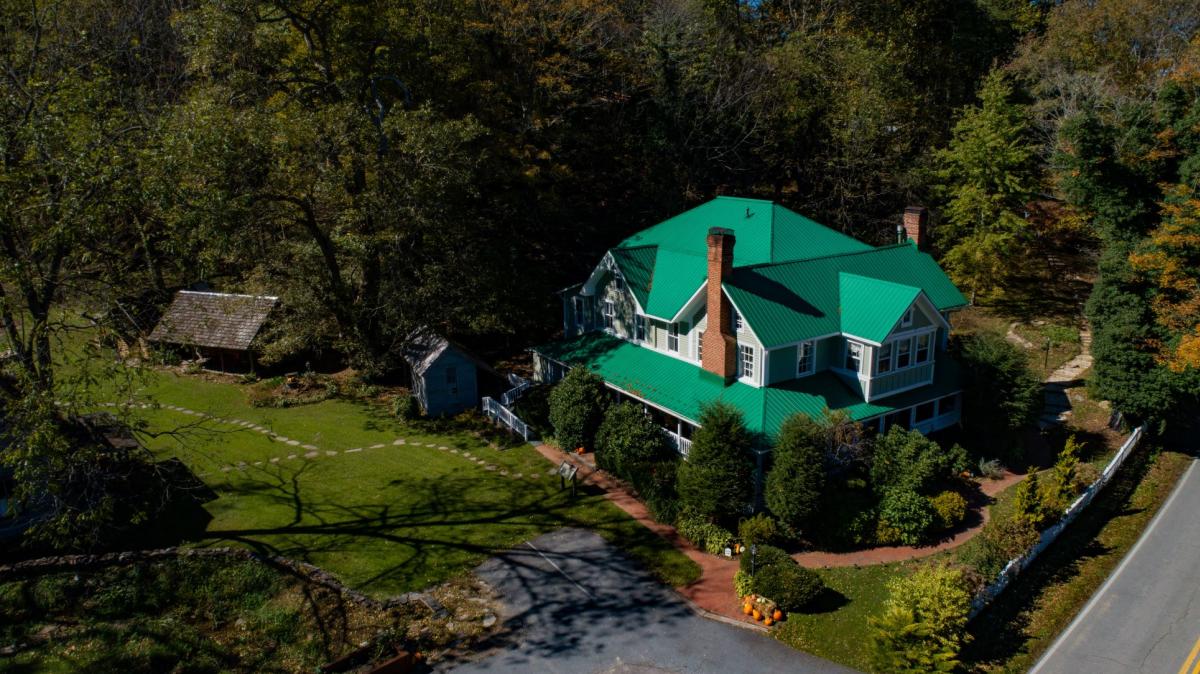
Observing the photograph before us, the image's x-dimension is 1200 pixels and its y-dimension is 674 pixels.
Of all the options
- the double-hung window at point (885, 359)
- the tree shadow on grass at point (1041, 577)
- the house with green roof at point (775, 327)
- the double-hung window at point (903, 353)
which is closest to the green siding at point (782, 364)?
the house with green roof at point (775, 327)

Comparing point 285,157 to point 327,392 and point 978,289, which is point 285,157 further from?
point 978,289

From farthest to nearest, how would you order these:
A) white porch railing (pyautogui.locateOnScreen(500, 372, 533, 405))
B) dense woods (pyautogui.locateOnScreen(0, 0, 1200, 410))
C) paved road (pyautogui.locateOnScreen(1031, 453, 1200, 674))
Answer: white porch railing (pyautogui.locateOnScreen(500, 372, 533, 405)) → dense woods (pyautogui.locateOnScreen(0, 0, 1200, 410)) → paved road (pyautogui.locateOnScreen(1031, 453, 1200, 674))

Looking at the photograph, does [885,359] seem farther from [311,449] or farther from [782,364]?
[311,449]

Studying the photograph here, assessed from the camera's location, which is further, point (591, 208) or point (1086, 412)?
point (591, 208)

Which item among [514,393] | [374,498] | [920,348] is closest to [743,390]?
[920,348]

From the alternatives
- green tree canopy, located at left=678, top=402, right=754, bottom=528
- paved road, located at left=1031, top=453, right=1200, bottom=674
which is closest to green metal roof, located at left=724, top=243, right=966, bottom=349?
green tree canopy, located at left=678, top=402, right=754, bottom=528

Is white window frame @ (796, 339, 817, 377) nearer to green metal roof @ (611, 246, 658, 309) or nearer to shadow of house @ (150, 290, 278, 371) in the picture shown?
green metal roof @ (611, 246, 658, 309)

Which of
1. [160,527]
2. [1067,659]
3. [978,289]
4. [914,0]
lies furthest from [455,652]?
[914,0]
